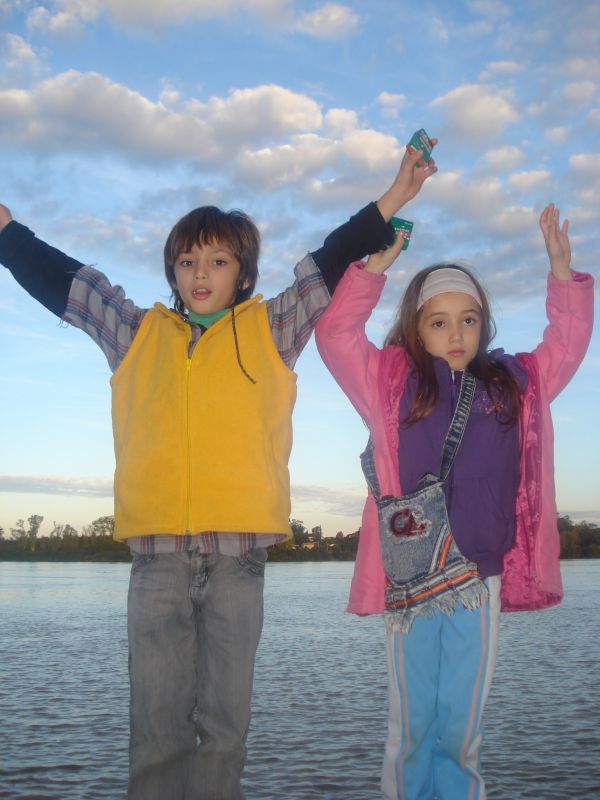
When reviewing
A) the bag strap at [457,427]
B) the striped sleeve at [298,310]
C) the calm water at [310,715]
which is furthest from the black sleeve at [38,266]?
the calm water at [310,715]

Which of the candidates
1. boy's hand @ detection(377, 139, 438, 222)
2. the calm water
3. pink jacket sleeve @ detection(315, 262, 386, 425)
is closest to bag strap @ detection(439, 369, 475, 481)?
pink jacket sleeve @ detection(315, 262, 386, 425)

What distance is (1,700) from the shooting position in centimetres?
637

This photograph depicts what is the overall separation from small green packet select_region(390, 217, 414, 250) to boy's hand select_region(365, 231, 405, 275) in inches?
1.5

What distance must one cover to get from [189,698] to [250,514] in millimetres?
645

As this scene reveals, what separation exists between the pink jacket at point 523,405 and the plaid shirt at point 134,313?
0.13 m

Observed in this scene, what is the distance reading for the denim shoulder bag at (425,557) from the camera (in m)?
2.91

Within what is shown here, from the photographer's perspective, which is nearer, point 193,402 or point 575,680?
point 193,402

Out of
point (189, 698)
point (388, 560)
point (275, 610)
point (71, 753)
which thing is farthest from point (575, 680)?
point (275, 610)

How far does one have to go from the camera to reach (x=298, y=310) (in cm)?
313

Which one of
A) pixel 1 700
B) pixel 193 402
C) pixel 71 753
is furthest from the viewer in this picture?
pixel 1 700

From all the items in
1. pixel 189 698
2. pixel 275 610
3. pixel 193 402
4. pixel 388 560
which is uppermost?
pixel 193 402

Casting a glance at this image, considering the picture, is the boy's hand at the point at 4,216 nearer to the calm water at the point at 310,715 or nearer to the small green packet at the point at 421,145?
the small green packet at the point at 421,145

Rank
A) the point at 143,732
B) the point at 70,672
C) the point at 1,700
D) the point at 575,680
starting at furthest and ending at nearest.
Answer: the point at 70,672, the point at 575,680, the point at 1,700, the point at 143,732

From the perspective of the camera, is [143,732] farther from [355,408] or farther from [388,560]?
[355,408]
